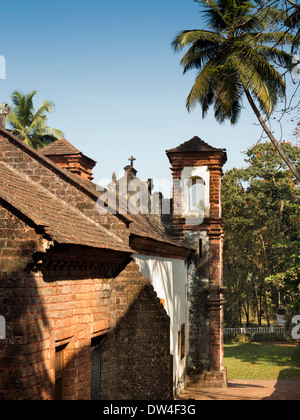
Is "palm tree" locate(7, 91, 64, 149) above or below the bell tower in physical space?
above

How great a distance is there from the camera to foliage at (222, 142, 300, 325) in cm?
3977

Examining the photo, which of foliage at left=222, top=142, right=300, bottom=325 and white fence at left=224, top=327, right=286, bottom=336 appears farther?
white fence at left=224, top=327, right=286, bottom=336

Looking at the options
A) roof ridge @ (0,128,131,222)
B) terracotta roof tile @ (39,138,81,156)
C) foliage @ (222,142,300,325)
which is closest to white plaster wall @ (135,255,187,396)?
roof ridge @ (0,128,131,222)

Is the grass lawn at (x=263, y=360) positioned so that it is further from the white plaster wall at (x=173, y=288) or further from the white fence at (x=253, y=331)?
the white plaster wall at (x=173, y=288)

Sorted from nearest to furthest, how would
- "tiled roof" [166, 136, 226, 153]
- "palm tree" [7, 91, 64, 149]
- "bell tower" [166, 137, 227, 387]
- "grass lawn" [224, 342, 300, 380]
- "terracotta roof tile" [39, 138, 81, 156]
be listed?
1. "terracotta roof tile" [39, 138, 81, 156]
2. "bell tower" [166, 137, 227, 387]
3. "tiled roof" [166, 136, 226, 153]
4. "grass lawn" [224, 342, 300, 380]
5. "palm tree" [7, 91, 64, 149]

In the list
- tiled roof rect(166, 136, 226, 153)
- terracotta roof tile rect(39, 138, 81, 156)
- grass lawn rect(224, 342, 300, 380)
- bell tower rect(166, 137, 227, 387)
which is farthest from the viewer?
grass lawn rect(224, 342, 300, 380)

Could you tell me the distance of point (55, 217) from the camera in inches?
386

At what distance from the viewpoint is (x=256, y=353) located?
3538 centimetres

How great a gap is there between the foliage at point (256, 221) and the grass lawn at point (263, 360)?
12.6ft

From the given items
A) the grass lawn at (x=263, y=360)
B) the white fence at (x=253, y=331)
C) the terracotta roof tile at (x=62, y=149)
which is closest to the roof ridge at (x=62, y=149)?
the terracotta roof tile at (x=62, y=149)

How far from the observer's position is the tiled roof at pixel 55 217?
8.22 m

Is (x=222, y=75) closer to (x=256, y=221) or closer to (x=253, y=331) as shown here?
(x=256, y=221)

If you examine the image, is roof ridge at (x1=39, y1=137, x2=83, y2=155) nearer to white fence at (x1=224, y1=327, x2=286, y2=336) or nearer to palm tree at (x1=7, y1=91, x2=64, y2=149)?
palm tree at (x1=7, y1=91, x2=64, y2=149)
